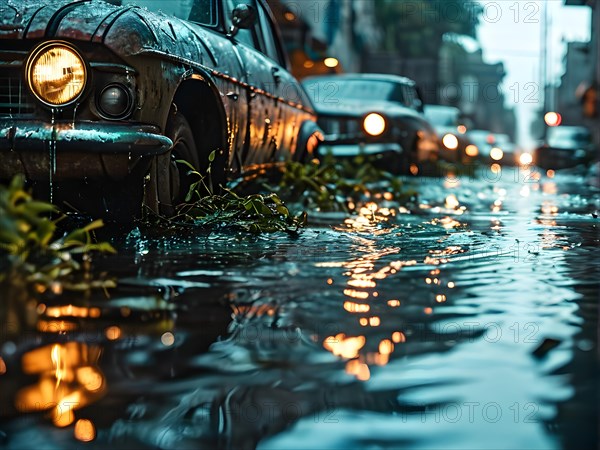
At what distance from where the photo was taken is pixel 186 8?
21.1ft

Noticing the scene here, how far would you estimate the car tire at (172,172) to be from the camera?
5.32 metres

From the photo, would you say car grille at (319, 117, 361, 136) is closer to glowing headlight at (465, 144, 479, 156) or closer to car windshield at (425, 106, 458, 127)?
car windshield at (425, 106, 458, 127)

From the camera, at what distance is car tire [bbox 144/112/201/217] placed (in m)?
5.32

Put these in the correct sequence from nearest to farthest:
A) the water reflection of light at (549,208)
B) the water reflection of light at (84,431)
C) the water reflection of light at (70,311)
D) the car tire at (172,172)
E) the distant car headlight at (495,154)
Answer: the water reflection of light at (84,431) → the water reflection of light at (70,311) → the car tire at (172,172) → the water reflection of light at (549,208) → the distant car headlight at (495,154)

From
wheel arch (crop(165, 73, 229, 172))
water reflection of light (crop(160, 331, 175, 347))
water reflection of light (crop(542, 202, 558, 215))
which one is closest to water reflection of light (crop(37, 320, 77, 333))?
water reflection of light (crop(160, 331, 175, 347))

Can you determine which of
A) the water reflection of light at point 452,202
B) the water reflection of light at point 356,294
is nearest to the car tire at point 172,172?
the water reflection of light at point 356,294

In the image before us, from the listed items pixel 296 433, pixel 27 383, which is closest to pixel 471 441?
pixel 296 433

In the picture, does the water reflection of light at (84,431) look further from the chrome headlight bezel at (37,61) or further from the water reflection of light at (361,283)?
the chrome headlight bezel at (37,61)

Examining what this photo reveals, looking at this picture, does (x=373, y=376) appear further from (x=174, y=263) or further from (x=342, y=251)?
(x=342, y=251)

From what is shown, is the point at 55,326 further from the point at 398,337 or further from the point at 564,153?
the point at 564,153

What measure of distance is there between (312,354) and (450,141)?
14135 mm

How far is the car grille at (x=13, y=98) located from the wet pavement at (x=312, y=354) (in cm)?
83

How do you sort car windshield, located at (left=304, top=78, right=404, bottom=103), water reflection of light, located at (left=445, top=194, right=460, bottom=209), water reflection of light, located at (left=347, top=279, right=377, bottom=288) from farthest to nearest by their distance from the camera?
car windshield, located at (left=304, top=78, right=404, bottom=103)
water reflection of light, located at (left=445, top=194, right=460, bottom=209)
water reflection of light, located at (left=347, top=279, right=377, bottom=288)

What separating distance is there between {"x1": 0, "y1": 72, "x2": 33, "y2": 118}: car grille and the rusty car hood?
22 centimetres
